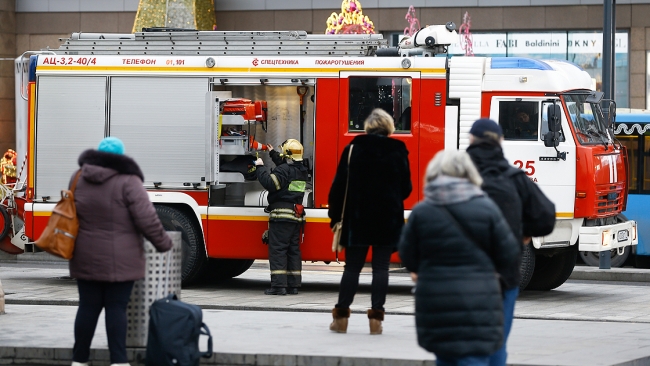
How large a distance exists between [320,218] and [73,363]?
19.5ft

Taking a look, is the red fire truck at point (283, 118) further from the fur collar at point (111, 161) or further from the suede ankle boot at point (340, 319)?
the fur collar at point (111, 161)

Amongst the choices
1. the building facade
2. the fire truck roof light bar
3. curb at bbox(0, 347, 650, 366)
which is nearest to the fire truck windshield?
the fire truck roof light bar

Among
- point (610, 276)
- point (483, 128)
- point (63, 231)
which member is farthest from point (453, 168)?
point (610, 276)

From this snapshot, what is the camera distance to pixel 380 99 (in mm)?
13328

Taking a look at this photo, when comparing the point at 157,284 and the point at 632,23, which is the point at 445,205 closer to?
the point at 157,284

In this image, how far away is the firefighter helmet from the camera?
13031mm

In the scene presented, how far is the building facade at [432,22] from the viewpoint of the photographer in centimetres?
2764

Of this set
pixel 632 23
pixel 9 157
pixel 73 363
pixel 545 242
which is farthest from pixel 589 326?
pixel 632 23

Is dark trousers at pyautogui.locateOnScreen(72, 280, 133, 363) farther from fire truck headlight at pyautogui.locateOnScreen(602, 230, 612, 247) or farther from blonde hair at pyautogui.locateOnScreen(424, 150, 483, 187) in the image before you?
fire truck headlight at pyautogui.locateOnScreen(602, 230, 612, 247)

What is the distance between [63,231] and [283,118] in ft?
21.4

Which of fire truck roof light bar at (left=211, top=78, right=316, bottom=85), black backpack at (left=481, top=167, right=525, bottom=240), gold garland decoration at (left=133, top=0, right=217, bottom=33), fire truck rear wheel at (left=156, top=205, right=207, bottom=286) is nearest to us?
black backpack at (left=481, top=167, right=525, bottom=240)

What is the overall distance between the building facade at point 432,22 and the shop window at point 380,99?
50.6 feet

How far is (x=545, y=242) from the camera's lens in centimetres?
1322

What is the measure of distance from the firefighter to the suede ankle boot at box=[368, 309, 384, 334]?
3.85 metres
